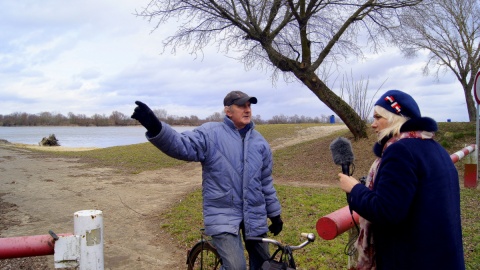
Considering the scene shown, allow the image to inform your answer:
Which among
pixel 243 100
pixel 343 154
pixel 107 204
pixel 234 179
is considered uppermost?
pixel 243 100

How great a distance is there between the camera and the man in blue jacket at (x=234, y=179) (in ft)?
10.4

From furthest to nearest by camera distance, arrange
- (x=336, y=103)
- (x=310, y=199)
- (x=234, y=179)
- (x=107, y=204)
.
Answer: (x=336, y=103)
(x=107, y=204)
(x=310, y=199)
(x=234, y=179)

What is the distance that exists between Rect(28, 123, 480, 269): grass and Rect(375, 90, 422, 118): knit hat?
3.17 meters

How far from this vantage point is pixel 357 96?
17.3 meters

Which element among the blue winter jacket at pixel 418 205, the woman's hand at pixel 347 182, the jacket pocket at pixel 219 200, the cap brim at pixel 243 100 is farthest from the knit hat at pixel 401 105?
the jacket pocket at pixel 219 200

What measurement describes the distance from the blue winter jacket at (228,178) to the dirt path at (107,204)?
251 cm

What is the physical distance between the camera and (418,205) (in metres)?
2.04

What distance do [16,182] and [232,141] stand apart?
12060mm

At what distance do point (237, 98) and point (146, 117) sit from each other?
965mm

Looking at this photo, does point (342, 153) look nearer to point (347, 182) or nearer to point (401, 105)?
point (347, 182)

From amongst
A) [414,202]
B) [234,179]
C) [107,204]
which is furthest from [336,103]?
[414,202]

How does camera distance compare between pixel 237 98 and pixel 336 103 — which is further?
pixel 336 103

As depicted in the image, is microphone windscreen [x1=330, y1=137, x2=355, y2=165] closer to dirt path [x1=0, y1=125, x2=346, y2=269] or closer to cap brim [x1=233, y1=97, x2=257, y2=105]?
cap brim [x1=233, y1=97, x2=257, y2=105]

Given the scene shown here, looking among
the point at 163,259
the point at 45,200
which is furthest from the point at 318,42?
the point at 163,259
